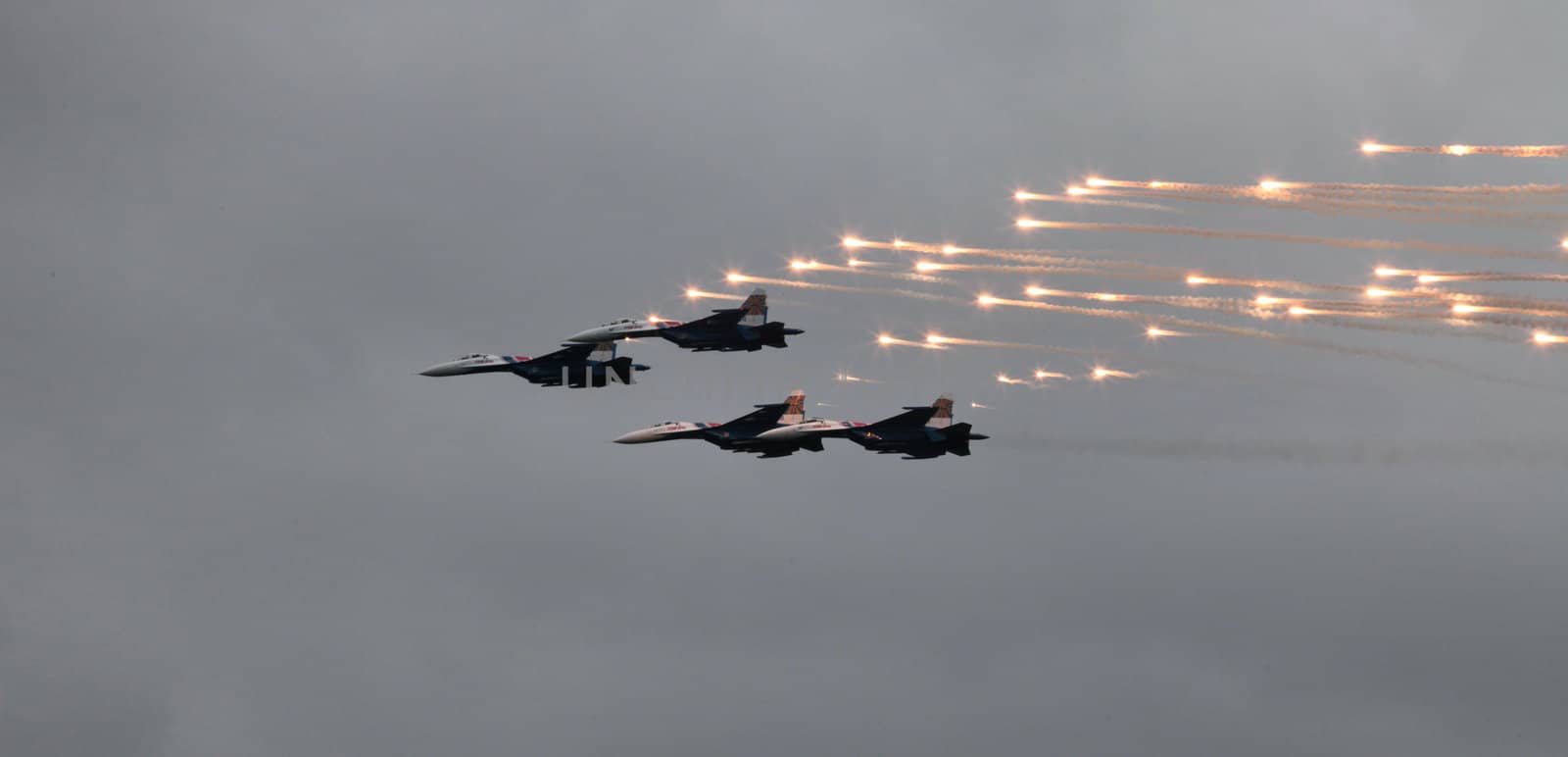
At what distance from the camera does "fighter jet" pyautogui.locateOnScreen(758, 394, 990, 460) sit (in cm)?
14425

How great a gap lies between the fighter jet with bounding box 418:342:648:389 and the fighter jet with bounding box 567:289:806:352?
2.46 meters

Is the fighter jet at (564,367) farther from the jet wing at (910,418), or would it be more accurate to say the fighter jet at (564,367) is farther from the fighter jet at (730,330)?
the jet wing at (910,418)

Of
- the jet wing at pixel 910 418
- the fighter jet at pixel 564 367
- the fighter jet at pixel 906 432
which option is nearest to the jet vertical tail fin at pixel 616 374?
the fighter jet at pixel 564 367

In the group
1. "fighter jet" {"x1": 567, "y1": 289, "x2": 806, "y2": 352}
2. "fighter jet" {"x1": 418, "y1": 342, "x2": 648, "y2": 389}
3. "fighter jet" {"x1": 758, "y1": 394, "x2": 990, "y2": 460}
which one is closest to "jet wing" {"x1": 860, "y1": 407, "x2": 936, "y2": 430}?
"fighter jet" {"x1": 758, "y1": 394, "x2": 990, "y2": 460}

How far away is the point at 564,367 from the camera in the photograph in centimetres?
15375

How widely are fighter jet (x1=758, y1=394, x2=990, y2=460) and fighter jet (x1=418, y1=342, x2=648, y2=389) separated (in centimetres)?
1164

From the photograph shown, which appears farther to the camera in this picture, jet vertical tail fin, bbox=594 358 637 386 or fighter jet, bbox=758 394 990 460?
jet vertical tail fin, bbox=594 358 637 386

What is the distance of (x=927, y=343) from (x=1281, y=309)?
26007 mm

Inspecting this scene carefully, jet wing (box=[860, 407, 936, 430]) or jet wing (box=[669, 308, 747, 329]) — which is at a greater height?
jet wing (box=[669, 308, 747, 329])

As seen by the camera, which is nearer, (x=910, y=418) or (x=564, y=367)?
(x=910, y=418)

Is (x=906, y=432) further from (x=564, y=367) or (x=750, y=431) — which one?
(x=564, y=367)

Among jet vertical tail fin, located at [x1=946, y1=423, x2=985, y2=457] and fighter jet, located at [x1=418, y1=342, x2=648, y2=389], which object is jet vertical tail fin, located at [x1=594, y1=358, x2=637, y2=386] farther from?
jet vertical tail fin, located at [x1=946, y1=423, x2=985, y2=457]

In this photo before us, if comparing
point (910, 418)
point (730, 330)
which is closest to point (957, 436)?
point (910, 418)

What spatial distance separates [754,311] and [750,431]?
847 cm
